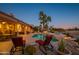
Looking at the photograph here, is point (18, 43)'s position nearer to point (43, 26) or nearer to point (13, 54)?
point (13, 54)

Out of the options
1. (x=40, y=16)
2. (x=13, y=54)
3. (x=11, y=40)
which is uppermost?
(x=40, y=16)

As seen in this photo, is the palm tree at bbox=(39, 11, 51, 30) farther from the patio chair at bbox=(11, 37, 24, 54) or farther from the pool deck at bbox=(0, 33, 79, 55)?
the patio chair at bbox=(11, 37, 24, 54)

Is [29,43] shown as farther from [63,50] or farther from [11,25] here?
[63,50]

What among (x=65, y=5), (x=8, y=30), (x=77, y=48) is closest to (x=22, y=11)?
(x=8, y=30)

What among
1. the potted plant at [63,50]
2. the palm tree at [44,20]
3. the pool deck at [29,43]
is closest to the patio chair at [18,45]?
the pool deck at [29,43]

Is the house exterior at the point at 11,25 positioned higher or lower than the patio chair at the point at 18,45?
higher

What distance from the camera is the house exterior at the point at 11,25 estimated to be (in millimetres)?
2652

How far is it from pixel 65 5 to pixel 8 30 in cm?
73

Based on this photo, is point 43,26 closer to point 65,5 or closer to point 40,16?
point 40,16

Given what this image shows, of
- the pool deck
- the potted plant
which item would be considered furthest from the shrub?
the potted plant

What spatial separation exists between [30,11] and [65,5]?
417 mm

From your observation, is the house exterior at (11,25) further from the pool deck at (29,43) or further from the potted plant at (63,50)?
the potted plant at (63,50)

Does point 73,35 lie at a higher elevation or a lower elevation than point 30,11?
lower

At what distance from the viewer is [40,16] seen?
266 centimetres
